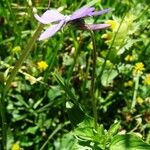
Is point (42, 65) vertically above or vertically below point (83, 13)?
below

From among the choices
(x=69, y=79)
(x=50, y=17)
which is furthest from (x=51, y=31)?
(x=69, y=79)

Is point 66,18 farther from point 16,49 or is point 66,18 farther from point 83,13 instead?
point 16,49

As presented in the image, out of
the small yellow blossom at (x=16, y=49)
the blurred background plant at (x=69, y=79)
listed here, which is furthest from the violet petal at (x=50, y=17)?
the small yellow blossom at (x=16, y=49)

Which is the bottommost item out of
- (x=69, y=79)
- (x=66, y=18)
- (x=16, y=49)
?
(x=69, y=79)

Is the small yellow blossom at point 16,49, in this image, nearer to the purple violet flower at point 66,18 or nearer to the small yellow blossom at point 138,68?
the small yellow blossom at point 138,68

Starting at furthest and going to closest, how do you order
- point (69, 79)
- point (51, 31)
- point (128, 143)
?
point (69, 79) → point (128, 143) → point (51, 31)

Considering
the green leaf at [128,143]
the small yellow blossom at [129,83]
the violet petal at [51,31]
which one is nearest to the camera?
the violet petal at [51,31]

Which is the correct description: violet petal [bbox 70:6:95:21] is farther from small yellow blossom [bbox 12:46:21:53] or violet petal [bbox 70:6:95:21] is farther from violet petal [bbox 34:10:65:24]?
small yellow blossom [bbox 12:46:21:53]
